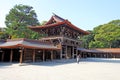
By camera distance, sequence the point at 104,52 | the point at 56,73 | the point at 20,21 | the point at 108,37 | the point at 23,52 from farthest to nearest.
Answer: the point at 108,37
the point at 104,52
the point at 20,21
the point at 23,52
the point at 56,73

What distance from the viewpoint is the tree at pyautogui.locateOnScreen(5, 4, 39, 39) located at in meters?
39.9

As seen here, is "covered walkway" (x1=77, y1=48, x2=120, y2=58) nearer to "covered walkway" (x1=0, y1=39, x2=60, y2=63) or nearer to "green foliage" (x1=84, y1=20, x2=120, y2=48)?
"green foliage" (x1=84, y1=20, x2=120, y2=48)

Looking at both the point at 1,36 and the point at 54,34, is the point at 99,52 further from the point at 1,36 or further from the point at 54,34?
the point at 1,36

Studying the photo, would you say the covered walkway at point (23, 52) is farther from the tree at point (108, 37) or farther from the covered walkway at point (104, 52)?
the tree at point (108, 37)

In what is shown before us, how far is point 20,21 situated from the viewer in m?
43.6

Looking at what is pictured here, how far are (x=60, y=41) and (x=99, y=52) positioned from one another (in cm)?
2378

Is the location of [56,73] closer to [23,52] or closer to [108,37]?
[23,52]

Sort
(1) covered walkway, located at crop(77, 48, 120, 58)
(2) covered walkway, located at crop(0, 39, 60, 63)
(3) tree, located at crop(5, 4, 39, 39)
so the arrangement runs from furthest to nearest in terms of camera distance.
Result: (1) covered walkway, located at crop(77, 48, 120, 58), (3) tree, located at crop(5, 4, 39, 39), (2) covered walkway, located at crop(0, 39, 60, 63)

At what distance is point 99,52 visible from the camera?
4641cm

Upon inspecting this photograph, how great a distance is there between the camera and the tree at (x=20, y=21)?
39.9 metres

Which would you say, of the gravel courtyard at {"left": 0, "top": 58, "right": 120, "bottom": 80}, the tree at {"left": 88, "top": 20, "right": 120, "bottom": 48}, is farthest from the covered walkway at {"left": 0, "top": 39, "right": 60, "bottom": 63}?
the tree at {"left": 88, "top": 20, "right": 120, "bottom": 48}

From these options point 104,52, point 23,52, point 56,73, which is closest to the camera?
point 56,73

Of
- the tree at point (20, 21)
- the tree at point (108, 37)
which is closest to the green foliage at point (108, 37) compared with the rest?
the tree at point (108, 37)

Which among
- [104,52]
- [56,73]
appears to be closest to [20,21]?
[104,52]
